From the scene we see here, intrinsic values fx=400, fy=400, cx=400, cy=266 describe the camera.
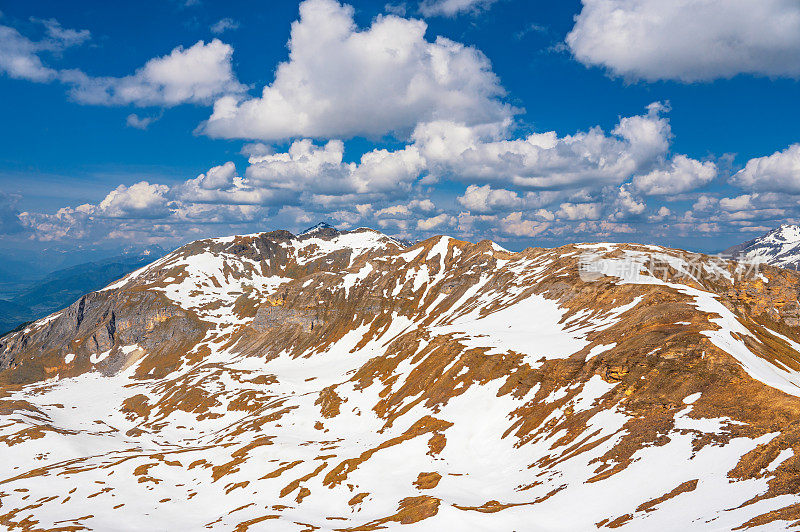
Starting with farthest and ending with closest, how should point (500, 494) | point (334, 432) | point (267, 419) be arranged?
point (267, 419) → point (334, 432) → point (500, 494)

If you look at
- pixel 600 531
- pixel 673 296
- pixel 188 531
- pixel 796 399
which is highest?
pixel 673 296

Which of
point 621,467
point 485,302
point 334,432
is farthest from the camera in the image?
point 485,302

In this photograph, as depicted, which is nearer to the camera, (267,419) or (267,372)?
(267,419)

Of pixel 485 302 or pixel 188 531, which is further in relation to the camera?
pixel 485 302

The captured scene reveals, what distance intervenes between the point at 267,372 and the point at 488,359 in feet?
453

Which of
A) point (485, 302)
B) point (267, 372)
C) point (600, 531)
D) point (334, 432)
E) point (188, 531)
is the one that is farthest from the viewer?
point (267, 372)

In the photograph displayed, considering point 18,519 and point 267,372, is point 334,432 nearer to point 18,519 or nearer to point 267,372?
point 18,519

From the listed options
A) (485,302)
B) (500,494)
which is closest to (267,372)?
(485,302)

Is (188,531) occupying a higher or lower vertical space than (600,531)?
lower

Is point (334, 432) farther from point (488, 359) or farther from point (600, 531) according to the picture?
point (600, 531)

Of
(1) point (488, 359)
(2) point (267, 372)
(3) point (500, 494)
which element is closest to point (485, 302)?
(1) point (488, 359)

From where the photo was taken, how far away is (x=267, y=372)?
198875mm

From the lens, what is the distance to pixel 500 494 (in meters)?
50.9

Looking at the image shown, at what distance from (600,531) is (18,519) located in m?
101
